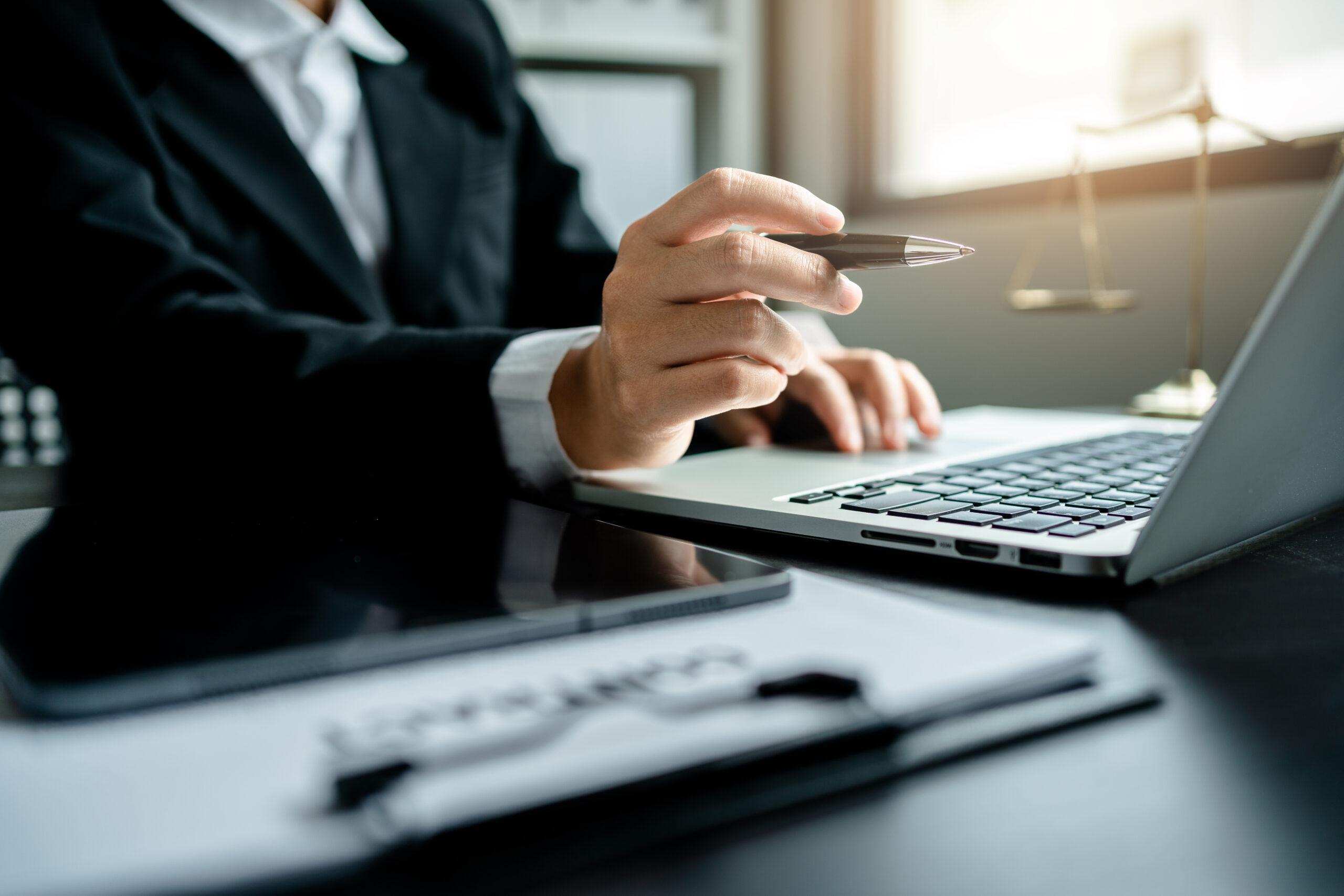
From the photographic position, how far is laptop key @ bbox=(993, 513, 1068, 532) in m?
0.36

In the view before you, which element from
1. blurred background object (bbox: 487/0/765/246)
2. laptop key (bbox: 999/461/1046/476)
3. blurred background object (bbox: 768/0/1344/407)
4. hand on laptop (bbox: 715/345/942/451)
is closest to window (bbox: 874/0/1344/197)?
blurred background object (bbox: 768/0/1344/407)

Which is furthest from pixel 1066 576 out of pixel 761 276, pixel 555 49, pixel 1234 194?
pixel 555 49

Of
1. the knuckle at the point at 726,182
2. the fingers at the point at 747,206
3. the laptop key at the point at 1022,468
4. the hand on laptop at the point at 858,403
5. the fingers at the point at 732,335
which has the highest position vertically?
the knuckle at the point at 726,182

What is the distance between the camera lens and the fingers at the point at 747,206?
41 centimetres

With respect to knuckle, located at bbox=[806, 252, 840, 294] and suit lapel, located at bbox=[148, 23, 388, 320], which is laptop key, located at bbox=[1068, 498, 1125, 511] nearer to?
knuckle, located at bbox=[806, 252, 840, 294]

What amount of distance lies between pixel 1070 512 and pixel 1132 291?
97 centimetres

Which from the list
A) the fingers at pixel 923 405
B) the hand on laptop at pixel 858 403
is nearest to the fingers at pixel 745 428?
the hand on laptop at pixel 858 403

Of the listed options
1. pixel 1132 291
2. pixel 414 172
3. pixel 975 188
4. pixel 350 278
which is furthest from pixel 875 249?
pixel 975 188

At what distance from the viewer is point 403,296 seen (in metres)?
0.95

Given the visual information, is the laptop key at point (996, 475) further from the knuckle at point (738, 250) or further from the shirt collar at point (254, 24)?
the shirt collar at point (254, 24)

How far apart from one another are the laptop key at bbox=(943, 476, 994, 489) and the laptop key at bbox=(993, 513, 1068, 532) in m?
0.07

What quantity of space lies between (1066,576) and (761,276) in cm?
17

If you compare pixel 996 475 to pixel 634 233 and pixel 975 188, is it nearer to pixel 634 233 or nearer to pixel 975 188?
pixel 634 233

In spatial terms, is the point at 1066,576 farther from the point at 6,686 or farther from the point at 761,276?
the point at 6,686
